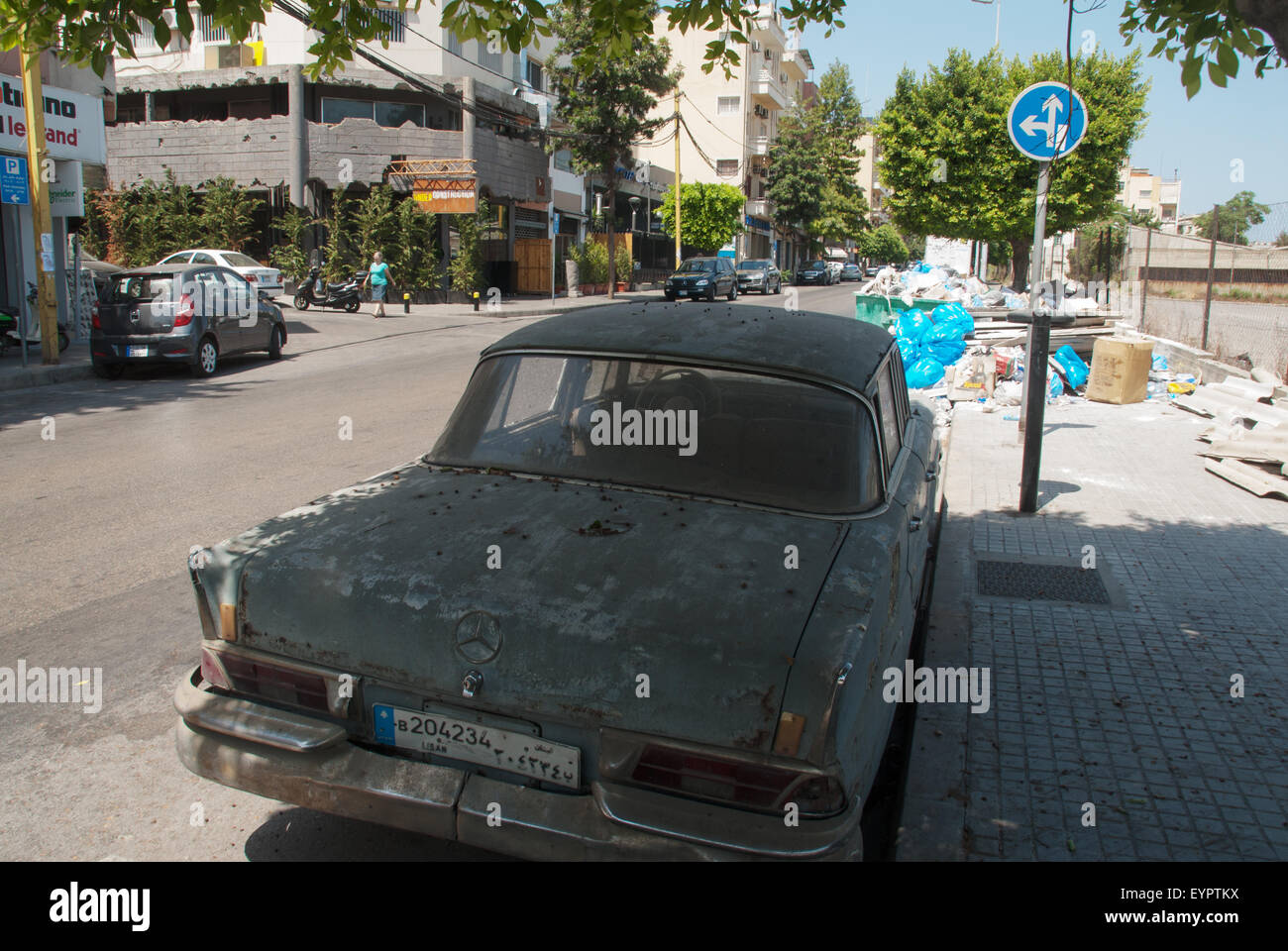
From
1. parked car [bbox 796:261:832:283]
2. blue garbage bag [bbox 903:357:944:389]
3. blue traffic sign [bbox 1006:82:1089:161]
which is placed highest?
parked car [bbox 796:261:832:283]

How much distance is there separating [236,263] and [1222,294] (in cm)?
2654

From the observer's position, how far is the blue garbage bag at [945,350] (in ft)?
46.5

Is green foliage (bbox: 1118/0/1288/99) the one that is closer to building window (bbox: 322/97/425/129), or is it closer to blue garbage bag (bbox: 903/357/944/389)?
blue garbage bag (bbox: 903/357/944/389)

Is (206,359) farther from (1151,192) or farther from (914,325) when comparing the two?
(1151,192)

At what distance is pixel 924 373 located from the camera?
13828 millimetres

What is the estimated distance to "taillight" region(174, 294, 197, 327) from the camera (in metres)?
14.5

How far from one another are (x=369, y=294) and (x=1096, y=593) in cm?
2693

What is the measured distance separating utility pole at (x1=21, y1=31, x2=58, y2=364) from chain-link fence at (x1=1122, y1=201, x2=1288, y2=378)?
17.1 metres

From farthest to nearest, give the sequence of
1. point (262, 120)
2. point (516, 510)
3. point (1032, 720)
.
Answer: point (262, 120) < point (1032, 720) < point (516, 510)

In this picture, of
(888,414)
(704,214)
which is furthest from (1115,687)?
(704,214)

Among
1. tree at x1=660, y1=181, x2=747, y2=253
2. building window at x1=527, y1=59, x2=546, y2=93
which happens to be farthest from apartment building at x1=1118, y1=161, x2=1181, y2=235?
building window at x1=527, y1=59, x2=546, y2=93

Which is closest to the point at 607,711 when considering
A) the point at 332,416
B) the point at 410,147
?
the point at 332,416

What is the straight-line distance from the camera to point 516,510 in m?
3.12
